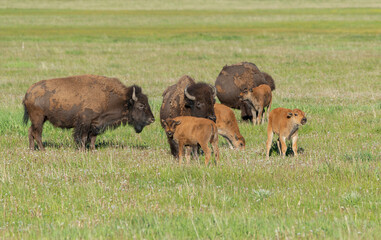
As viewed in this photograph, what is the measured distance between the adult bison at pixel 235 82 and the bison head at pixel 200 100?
5.13 metres

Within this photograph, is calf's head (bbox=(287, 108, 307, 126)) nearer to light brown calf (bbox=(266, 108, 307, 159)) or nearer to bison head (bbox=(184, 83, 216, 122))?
light brown calf (bbox=(266, 108, 307, 159))

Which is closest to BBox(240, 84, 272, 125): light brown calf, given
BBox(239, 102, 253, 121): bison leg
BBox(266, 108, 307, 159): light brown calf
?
BBox(239, 102, 253, 121): bison leg

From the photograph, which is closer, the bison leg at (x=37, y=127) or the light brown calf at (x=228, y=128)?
the bison leg at (x=37, y=127)

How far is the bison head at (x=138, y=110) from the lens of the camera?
12461mm

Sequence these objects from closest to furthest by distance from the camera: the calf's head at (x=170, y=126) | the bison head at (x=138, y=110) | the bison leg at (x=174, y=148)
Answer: the calf's head at (x=170, y=126)
the bison leg at (x=174, y=148)
the bison head at (x=138, y=110)

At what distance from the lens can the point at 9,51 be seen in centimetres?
3722

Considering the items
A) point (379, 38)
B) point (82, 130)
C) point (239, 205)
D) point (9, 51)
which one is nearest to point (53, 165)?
point (82, 130)

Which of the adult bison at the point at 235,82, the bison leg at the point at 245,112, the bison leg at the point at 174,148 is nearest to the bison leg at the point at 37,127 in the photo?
the bison leg at the point at 174,148

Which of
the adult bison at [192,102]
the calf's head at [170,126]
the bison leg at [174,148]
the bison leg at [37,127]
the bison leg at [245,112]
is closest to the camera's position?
the calf's head at [170,126]

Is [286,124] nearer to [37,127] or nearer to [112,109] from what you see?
[112,109]

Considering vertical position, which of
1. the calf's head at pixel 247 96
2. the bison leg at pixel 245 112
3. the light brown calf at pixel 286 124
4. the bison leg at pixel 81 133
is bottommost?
the bison leg at pixel 245 112

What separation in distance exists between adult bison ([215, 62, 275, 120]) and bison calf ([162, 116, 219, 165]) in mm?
6331

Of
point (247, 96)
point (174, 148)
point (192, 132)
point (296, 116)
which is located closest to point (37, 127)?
point (174, 148)

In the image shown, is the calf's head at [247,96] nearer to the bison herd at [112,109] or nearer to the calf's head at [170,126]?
the bison herd at [112,109]
